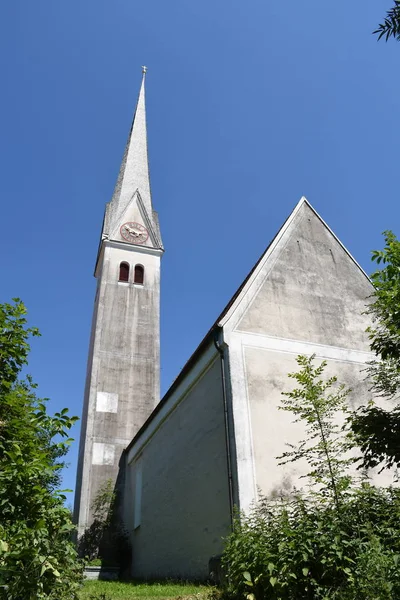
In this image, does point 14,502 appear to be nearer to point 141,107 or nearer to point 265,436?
point 265,436

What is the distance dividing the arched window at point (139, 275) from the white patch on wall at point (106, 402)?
803 centimetres

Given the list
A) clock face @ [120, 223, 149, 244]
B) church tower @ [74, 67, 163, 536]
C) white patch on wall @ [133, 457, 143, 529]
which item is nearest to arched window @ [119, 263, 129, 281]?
church tower @ [74, 67, 163, 536]

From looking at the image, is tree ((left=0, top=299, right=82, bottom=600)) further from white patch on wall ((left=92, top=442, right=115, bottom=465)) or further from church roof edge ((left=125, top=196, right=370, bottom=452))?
white patch on wall ((left=92, top=442, right=115, bottom=465))

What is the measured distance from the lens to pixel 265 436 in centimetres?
1189

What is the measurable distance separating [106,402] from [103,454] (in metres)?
2.67

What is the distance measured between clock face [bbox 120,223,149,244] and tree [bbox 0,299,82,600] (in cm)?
2581

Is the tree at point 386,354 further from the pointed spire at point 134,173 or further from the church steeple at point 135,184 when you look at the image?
the pointed spire at point 134,173

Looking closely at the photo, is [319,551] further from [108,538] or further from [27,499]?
[108,538]

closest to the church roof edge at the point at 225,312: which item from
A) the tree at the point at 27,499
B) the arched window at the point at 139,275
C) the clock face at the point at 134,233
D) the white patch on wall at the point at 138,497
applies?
the white patch on wall at the point at 138,497

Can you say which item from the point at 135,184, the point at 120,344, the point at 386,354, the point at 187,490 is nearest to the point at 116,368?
the point at 120,344

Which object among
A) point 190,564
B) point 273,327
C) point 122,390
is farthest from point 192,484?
point 122,390

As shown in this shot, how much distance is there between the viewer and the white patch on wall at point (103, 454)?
76.9ft

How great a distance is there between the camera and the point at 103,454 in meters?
23.7

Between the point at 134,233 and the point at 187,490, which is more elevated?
the point at 134,233
